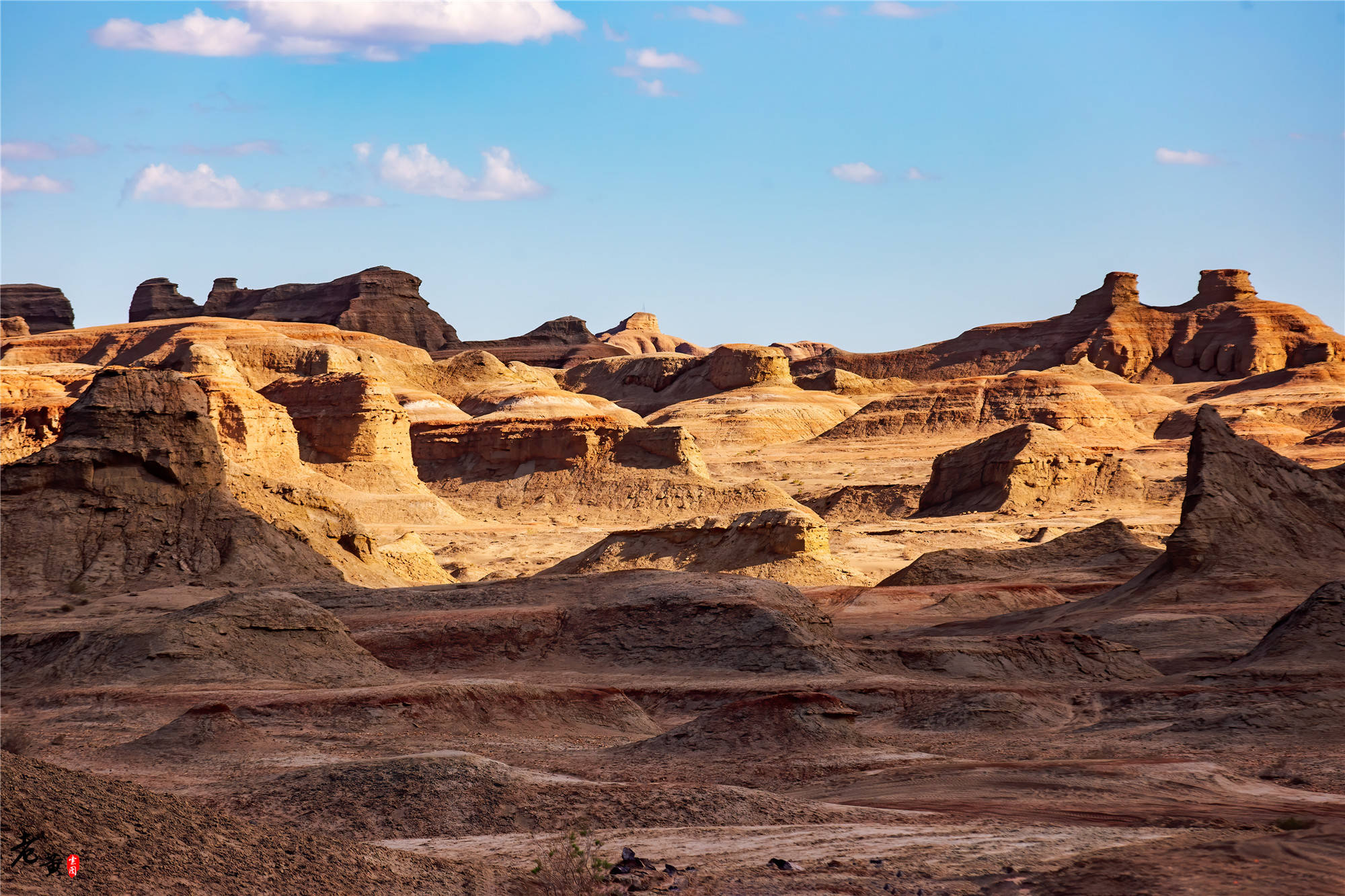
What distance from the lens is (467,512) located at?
Result: 172ft

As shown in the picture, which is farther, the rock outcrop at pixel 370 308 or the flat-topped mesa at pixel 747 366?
the rock outcrop at pixel 370 308

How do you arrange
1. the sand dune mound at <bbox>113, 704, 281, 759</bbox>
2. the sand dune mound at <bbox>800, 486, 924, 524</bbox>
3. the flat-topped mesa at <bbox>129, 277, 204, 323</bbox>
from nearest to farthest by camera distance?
the sand dune mound at <bbox>113, 704, 281, 759</bbox> → the sand dune mound at <bbox>800, 486, 924, 524</bbox> → the flat-topped mesa at <bbox>129, 277, 204, 323</bbox>

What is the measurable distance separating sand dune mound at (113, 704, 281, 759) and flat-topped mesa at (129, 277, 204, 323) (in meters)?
120

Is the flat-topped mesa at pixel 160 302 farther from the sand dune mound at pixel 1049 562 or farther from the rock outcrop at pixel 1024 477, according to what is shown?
the sand dune mound at pixel 1049 562

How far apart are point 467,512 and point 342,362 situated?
20282 mm

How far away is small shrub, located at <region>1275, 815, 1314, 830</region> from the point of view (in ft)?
31.5

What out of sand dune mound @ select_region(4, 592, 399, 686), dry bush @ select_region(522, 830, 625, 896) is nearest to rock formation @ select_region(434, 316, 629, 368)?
sand dune mound @ select_region(4, 592, 399, 686)

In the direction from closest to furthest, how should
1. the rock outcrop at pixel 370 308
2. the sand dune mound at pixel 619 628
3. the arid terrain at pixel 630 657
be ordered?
the arid terrain at pixel 630 657 → the sand dune mound at pixel 619 628 → the rock outcrop at pixel 370 308

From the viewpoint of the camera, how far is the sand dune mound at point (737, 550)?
3416 cm

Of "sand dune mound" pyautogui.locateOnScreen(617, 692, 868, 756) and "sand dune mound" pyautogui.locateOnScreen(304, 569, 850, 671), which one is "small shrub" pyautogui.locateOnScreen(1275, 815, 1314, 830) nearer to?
"sand dune mound" pyautogui.locateOnScreen(617, 692, 868, 756)

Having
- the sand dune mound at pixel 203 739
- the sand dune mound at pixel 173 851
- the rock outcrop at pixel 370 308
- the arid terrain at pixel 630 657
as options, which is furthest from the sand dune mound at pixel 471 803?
the rock outcrop at pixel 370 308

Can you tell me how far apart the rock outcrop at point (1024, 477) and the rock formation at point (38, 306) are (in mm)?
90502

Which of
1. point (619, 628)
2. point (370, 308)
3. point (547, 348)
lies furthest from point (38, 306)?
point (619, 628)

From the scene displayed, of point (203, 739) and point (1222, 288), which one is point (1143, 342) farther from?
point (203, 739)
